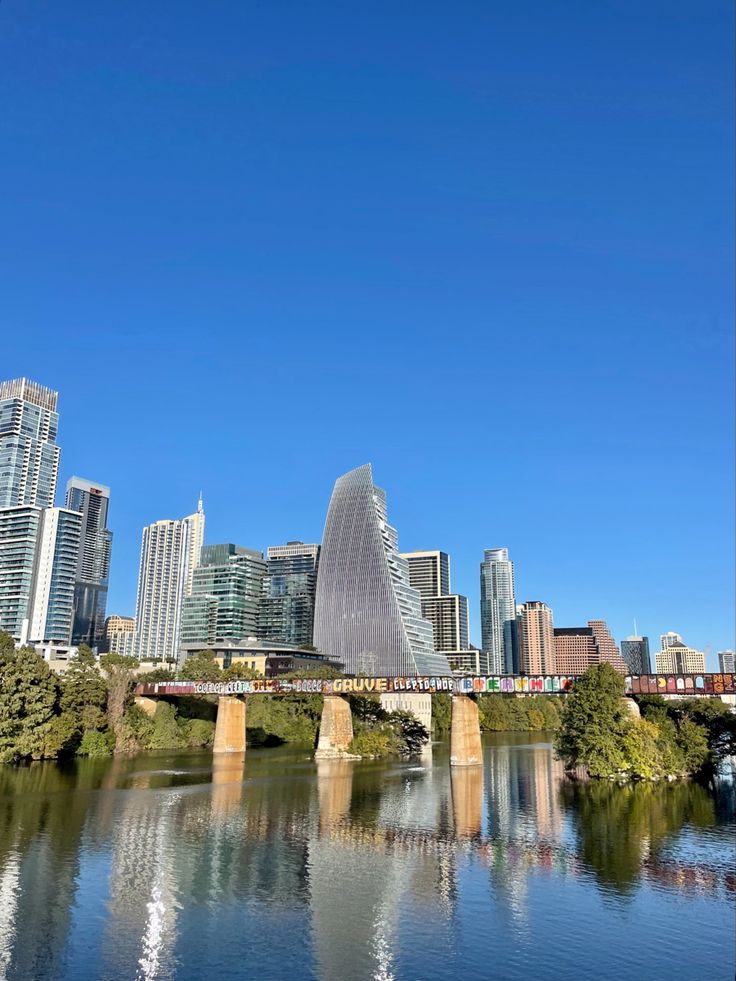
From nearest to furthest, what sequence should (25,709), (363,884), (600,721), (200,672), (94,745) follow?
(363,884)
(600,721)
(25,709)
(94,745)
(200,672)

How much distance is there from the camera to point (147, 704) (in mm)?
137875

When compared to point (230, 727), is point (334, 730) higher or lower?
higher

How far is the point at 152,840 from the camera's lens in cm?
5759

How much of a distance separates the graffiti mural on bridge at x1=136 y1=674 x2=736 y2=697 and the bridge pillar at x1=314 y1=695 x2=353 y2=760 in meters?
2.12

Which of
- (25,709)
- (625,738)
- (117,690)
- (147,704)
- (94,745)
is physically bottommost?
(94,745)

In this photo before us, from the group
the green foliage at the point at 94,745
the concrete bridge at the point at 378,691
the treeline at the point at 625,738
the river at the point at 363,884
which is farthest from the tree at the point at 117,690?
the treeline at the point at 625,738

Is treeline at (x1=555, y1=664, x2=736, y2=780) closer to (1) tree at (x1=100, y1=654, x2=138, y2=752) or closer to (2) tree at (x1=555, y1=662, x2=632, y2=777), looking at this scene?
(2) tree at (x1=555, y1=662, x2=632, y2=777)

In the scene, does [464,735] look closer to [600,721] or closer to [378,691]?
[378,691]

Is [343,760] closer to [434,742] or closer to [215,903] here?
[434,742]

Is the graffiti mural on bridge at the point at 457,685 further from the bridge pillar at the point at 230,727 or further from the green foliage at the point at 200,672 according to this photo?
the green foliage at the point at 200,672

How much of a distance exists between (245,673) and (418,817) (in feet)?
298

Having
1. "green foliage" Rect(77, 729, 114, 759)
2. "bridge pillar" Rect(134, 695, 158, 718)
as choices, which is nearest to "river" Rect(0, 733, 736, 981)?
"green foliage" Rect(77, 729, 114, 759)

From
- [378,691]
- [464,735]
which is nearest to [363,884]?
[464,735]

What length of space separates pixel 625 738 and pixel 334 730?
4708 cm
